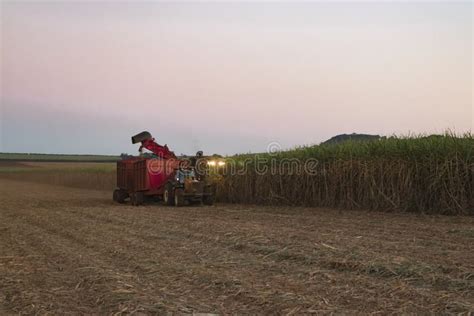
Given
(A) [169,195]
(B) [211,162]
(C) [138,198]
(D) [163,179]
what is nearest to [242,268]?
(A) [169,195]

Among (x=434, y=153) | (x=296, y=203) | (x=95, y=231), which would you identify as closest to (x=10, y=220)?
(x=95, y=231)

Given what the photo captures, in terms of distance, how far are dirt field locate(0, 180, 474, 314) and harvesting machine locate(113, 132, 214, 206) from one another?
718cm

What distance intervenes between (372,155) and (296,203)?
12.4ft

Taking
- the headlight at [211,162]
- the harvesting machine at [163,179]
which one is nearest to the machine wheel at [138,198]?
the harvesting machine at [163,179]

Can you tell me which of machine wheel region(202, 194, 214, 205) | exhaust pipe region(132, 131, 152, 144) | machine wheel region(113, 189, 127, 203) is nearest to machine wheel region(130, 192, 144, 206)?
machine wheel region(113, 189, 127, 203)

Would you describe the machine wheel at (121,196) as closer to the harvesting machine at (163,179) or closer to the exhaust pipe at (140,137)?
the harvesting machine at (163,179)

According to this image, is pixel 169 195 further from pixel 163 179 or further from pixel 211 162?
pixel 211 162

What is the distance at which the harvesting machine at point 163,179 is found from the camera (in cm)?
1981

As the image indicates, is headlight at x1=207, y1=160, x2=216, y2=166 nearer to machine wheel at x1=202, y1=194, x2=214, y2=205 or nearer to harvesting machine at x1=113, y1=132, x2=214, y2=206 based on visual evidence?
harvesting machine at x1=113, y1=132, x2=214, y2=206

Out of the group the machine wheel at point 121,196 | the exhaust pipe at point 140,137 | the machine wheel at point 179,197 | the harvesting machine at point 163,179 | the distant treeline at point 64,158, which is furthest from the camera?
the distant treeline at point 64,158

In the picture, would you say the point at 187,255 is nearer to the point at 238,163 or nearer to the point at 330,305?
the point at 330,305

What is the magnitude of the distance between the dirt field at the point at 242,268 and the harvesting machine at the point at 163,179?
718cm

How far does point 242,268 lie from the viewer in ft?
24.0

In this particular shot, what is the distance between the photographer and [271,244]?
30.0ft
